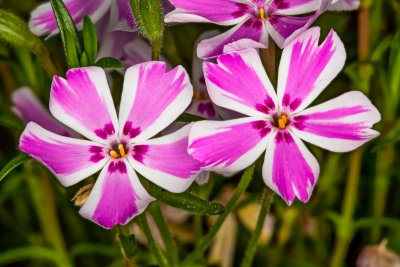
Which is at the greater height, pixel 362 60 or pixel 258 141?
pixel 362 60

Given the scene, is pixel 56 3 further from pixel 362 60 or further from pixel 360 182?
pixel 360 182

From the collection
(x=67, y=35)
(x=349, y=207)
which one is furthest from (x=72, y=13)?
(x=349, y=207)

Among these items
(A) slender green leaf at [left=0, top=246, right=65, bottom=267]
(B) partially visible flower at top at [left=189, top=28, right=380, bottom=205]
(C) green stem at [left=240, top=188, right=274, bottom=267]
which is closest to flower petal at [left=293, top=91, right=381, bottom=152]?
(B) partially visible flower at top at [left=189, top=28, right=380, bottom=205]

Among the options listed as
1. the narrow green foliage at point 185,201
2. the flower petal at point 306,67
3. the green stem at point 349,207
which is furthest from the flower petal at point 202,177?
the green stem at point 349,207

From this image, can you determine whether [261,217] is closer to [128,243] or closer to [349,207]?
[128,243]

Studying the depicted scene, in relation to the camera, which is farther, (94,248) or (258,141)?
→ (94,248)

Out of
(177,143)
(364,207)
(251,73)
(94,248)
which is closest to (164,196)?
(177,143)

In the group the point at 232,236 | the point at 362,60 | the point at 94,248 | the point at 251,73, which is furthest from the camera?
the point at 232,236
